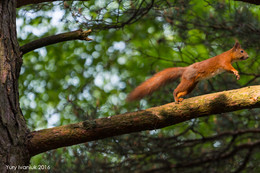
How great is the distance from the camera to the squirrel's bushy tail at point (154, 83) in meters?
2.66

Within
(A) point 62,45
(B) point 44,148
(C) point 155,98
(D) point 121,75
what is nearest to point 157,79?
(C) point 155,98

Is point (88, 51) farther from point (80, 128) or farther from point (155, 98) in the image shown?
point (80, 128)

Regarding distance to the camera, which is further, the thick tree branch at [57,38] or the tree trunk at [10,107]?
the thick tree branch at [57,38]

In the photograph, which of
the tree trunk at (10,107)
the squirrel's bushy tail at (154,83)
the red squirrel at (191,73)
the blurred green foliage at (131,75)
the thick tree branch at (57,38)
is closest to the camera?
the tree trunk at (10,107)

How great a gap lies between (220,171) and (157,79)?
185 cm

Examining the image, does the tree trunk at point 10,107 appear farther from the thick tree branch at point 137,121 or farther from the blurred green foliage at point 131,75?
the blurred green foliage at point 131,75

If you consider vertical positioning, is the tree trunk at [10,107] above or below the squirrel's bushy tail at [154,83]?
above

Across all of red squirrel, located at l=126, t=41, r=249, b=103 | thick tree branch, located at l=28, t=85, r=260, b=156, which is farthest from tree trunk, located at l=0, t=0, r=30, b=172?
red squirrel, located at l=126, t=41, r=249, b=103

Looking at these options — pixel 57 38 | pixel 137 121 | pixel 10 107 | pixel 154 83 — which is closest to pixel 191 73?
pixel 154 83

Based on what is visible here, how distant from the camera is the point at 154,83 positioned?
9.61 ft

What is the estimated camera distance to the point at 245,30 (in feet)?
12.4

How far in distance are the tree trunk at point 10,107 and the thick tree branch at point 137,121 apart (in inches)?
3.2

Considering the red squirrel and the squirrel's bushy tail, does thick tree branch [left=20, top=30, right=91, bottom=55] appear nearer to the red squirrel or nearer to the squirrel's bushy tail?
the squirrel's bushy tail

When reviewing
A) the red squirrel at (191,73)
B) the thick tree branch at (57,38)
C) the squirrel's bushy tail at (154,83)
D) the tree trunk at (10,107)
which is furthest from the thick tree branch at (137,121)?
the red squirrel at (191,73)
